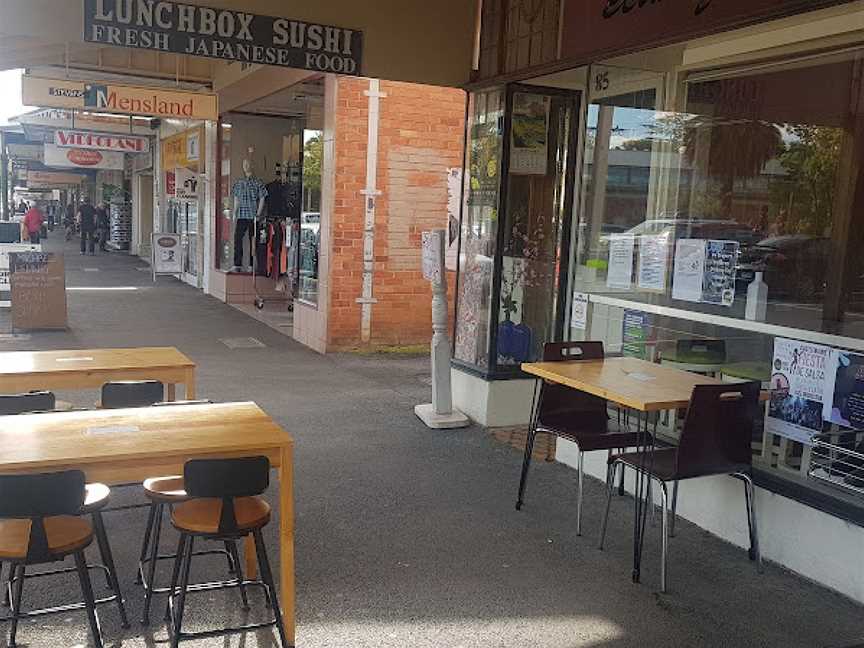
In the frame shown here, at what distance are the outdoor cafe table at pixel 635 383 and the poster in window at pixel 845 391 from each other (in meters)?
0.61

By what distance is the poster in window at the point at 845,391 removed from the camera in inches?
169

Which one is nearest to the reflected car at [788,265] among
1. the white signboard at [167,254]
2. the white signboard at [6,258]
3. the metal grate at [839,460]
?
the metal grate at [839,460]

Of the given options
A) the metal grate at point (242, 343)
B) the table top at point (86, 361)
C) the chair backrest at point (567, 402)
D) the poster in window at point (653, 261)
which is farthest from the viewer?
the metal grate at point (242, 343)

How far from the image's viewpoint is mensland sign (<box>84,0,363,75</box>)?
17.7 ft

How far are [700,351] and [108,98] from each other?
798cm

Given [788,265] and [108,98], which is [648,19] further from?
[108,98]

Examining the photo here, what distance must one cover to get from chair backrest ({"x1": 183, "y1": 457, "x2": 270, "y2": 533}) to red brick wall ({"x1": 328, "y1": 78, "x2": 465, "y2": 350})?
22.2 ft

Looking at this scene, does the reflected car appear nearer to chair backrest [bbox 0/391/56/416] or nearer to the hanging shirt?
chair backrest [bbox 0/391/56/416]

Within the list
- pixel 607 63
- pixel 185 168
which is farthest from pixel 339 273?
pixel 185 168

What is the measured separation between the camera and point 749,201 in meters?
5.90

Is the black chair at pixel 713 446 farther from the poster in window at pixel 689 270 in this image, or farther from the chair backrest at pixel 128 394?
the chair backrest at pixel 128 394

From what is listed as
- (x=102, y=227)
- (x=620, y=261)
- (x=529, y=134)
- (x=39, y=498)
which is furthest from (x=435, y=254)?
(x=102, y=227)

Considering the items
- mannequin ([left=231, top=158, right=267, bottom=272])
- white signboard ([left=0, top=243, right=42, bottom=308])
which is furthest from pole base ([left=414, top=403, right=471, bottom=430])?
mannequin ([left=231, top=158, right=267, bottom=272])

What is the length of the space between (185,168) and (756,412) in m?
14.2
